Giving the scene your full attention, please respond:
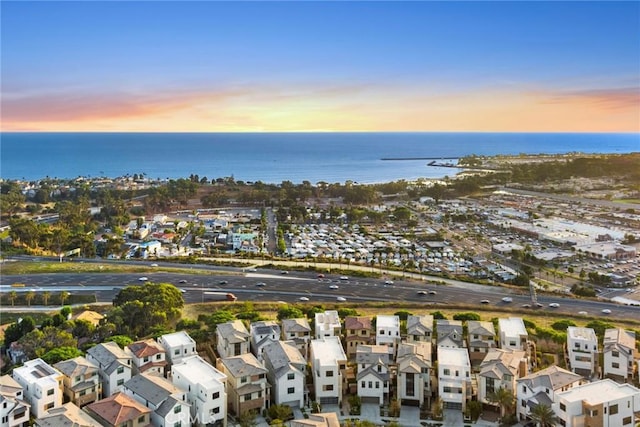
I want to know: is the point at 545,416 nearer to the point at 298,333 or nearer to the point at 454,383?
the point at 454,383

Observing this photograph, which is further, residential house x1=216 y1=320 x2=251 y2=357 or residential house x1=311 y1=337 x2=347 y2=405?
residential house x1=216 y1=320 x2=251 y2=357

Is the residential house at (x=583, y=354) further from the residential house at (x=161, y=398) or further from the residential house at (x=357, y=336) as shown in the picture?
the residential house at (x=161, y=398)

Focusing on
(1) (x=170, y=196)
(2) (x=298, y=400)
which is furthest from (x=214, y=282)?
(1) (x=170, y=196)

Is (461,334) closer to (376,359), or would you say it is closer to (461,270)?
(376,359)

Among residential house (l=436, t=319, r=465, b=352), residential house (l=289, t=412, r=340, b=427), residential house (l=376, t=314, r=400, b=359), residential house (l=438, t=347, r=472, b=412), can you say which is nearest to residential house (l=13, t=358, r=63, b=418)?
residential house (l=289, t=412, r=340, b=427)

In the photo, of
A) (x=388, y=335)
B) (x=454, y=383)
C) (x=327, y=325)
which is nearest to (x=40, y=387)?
(x=327, y=325)

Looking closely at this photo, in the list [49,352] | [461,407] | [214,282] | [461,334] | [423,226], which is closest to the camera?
[461,407]

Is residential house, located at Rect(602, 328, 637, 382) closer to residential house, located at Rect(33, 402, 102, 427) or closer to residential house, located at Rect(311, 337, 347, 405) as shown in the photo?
residential house, located at Rect(311, 337, 347, 405)
